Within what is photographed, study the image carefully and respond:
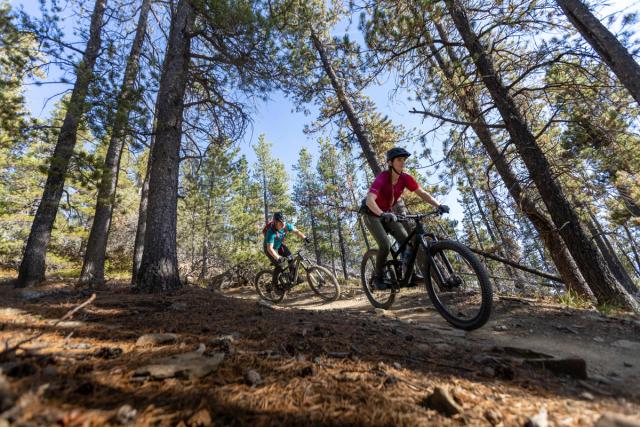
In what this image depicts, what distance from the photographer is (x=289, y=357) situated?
2152 millimetres

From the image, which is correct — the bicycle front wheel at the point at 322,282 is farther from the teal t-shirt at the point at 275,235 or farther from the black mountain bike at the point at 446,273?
the black mountain bike at the point at 446,273

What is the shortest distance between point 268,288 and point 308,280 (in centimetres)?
159

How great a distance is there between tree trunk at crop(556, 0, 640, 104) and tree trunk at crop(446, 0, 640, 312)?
4.35 feet

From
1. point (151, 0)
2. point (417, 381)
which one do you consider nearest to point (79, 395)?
point (417, 381)

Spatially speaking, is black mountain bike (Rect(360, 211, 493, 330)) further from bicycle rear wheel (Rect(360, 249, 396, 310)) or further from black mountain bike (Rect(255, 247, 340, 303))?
black mountain bike (Rect(255, 247, 340, 303))

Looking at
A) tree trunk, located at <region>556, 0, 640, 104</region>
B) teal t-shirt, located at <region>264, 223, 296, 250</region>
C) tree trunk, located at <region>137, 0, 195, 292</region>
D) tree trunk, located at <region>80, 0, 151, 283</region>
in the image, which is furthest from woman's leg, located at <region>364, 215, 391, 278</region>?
tree trunk, located at <region>80, 0, 151, 283</region>

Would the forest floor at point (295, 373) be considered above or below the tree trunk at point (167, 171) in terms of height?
below

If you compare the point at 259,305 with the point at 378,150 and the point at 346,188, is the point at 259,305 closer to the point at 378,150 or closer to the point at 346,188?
the point at 378,150

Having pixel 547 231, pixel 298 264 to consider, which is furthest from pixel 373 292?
pixel 547 231

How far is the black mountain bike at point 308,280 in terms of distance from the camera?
809 centimetres

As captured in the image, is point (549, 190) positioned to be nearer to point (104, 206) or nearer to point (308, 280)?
point (308, 280)

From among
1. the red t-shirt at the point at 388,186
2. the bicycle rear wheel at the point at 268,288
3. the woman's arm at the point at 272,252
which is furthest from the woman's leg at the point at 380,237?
the bicycle rear wheel at the point at 268,288

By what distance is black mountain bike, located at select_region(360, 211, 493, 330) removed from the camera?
11.4ft

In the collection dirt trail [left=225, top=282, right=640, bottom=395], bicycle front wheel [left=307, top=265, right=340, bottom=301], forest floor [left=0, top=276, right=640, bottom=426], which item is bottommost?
dirt trail [left=225, top=282, right=640, bottom=395]
